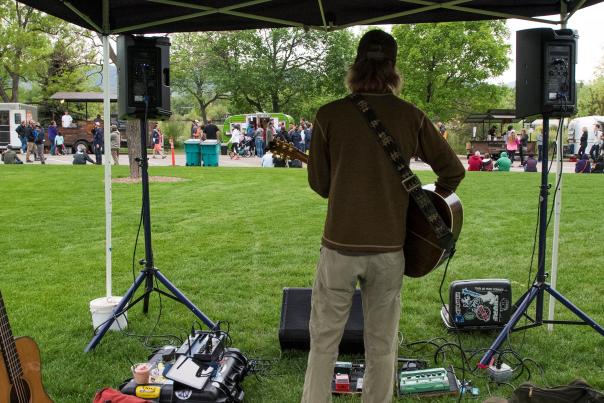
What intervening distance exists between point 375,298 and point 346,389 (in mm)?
1120

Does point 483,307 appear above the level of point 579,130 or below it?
below

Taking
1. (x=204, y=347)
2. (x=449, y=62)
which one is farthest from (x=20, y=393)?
(x=449, y=62)

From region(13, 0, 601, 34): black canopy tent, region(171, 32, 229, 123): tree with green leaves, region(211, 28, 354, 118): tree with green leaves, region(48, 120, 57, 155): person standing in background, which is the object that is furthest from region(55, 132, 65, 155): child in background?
region(13, 0, 601, 34): black canopy tent

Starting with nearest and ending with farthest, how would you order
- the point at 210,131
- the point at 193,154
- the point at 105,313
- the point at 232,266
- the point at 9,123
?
the point at 105,313 → the point at 232,266 → the point at 193,154 → the point at 210,131 → the point at 9,123

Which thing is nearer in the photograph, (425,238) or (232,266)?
(425,238)

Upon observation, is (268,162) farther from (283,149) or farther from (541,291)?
(283,149)

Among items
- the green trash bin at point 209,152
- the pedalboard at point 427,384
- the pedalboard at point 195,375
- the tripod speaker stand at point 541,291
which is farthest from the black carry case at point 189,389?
the green trash bin at point 209,152

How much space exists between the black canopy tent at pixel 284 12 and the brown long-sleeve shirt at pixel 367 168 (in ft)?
6.13

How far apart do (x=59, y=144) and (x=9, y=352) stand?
2743 centimetres

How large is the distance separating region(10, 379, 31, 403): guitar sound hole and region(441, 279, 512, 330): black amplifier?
10.6ft

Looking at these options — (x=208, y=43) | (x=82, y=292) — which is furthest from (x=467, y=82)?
(x=82, y=292)

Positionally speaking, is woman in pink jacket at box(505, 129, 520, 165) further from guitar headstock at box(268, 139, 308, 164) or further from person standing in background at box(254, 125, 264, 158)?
guitar headstock at box(268, 139, 308, 164)

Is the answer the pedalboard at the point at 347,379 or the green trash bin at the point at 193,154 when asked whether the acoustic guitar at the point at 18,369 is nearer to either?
the pedalboard at the point at 347,379

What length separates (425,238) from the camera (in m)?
3.13
